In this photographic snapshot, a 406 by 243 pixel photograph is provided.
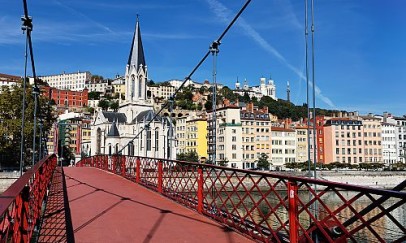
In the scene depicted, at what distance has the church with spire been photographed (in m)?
68.5

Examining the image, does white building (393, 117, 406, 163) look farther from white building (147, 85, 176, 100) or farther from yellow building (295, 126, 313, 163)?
white building (147, 85, 176, 100)

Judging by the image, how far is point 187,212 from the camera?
802cm

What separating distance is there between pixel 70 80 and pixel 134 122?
103885mm

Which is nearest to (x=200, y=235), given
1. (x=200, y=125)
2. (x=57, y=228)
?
(x=57, y=228)

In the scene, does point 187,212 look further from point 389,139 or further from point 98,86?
point 98,86

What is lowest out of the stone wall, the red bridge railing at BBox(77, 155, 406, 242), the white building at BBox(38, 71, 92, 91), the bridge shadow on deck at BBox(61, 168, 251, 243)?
the stone wall

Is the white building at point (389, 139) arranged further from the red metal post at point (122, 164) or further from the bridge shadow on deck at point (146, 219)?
the bridge shadow on deck at point (146, 219)

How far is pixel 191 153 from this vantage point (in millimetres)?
68062

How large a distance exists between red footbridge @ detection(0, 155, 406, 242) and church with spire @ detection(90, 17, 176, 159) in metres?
57.0

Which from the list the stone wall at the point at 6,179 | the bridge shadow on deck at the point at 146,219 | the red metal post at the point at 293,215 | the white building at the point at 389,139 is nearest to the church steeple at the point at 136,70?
the stone wall at the point at 6,179

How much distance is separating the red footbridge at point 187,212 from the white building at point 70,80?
157 meters

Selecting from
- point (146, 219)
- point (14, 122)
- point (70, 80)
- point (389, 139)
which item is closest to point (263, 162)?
point (389, 139)

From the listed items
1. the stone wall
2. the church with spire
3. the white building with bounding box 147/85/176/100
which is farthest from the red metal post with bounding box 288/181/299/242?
the white building with bounding box 147/85/176/100

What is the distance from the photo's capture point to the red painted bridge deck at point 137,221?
5688 millimetres
